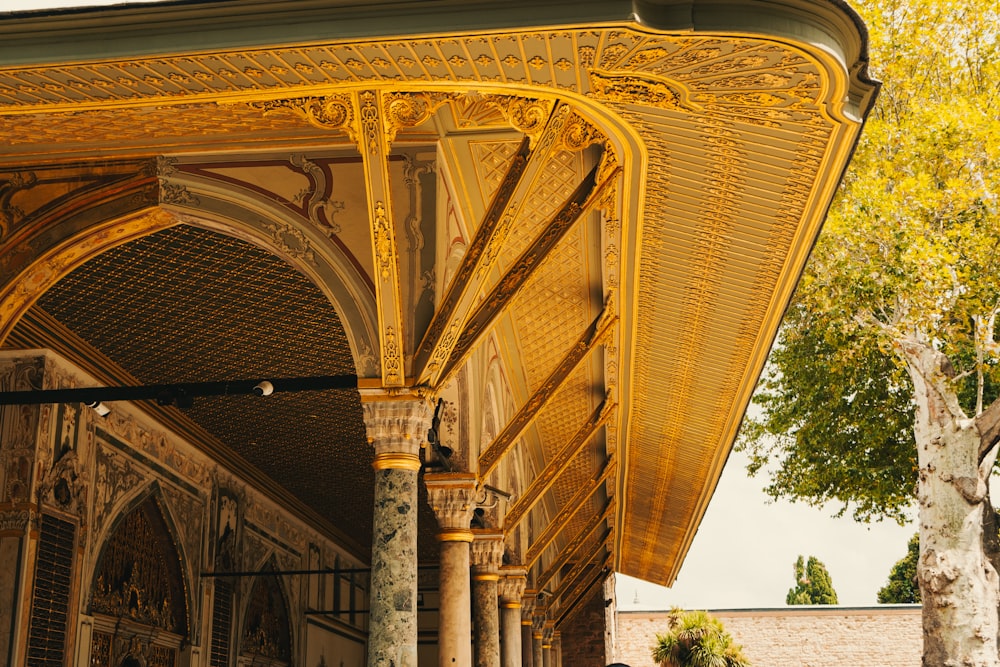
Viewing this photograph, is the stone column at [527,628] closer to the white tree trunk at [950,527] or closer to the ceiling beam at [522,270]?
the white tree trunk at [950,527]

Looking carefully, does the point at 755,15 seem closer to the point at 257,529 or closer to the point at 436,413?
the point at 436,413

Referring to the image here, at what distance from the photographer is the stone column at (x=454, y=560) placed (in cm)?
822

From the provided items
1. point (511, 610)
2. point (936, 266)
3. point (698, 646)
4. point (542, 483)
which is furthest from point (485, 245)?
point (698, 646)

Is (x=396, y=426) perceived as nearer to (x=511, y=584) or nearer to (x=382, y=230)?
(x=382, y=230)

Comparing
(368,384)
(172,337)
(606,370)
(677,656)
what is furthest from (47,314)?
(677,656)

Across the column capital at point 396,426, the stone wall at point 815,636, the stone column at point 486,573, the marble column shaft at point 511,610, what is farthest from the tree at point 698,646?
the column capital at point 396,426

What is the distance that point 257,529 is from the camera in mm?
15398

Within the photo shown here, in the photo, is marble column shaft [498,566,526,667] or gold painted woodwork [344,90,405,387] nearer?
gold painted woodwork [344,90,405,387]

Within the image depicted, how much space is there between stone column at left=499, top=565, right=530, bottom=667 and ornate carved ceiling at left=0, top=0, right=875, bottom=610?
3.08 m

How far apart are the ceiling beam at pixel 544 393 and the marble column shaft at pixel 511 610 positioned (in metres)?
5.05

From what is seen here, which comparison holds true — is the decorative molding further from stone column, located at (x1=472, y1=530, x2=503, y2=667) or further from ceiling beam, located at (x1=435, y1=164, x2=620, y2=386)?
stone column, located at (x1=472, y1=530, x2=503, y2=667)

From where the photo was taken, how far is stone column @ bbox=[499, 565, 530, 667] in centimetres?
1395

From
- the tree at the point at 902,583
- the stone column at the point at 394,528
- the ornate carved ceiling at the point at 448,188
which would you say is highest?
the tree at the point at 902,583

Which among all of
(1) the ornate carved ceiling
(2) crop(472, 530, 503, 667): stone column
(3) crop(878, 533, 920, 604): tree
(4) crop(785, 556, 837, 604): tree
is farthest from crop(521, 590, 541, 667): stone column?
(4) crop(785, 556, 837, 604): tree
